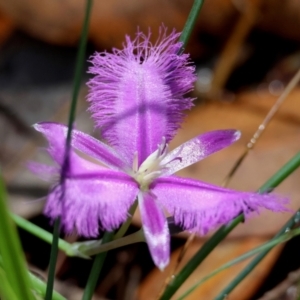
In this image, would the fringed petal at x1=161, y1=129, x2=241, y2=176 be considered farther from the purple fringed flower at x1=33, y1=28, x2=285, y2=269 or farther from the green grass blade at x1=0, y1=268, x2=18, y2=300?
the green grass blade at x1=0, y1=268, x2=18, y2=300

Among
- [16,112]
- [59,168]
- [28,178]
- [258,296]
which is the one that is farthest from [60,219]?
[16,112]

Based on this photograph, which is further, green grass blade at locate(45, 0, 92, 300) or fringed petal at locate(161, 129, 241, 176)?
fringed petal at locate(161, 129, 241, 176)

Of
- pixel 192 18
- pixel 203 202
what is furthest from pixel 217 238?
pixel 192 18

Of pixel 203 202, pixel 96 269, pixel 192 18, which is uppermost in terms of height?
pixel 192 18

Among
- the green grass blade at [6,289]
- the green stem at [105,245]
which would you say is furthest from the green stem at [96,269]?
the green grass blade at [6,289]

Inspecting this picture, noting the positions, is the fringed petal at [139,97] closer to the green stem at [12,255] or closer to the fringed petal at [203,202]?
the fringed petal at [203,202]

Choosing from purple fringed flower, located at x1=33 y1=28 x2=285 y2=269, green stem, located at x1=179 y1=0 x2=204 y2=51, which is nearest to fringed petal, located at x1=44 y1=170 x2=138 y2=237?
purple fringed flower, located at x1=33 y1=28 x2=285 y2=269

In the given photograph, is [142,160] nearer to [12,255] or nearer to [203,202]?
[203,202]
